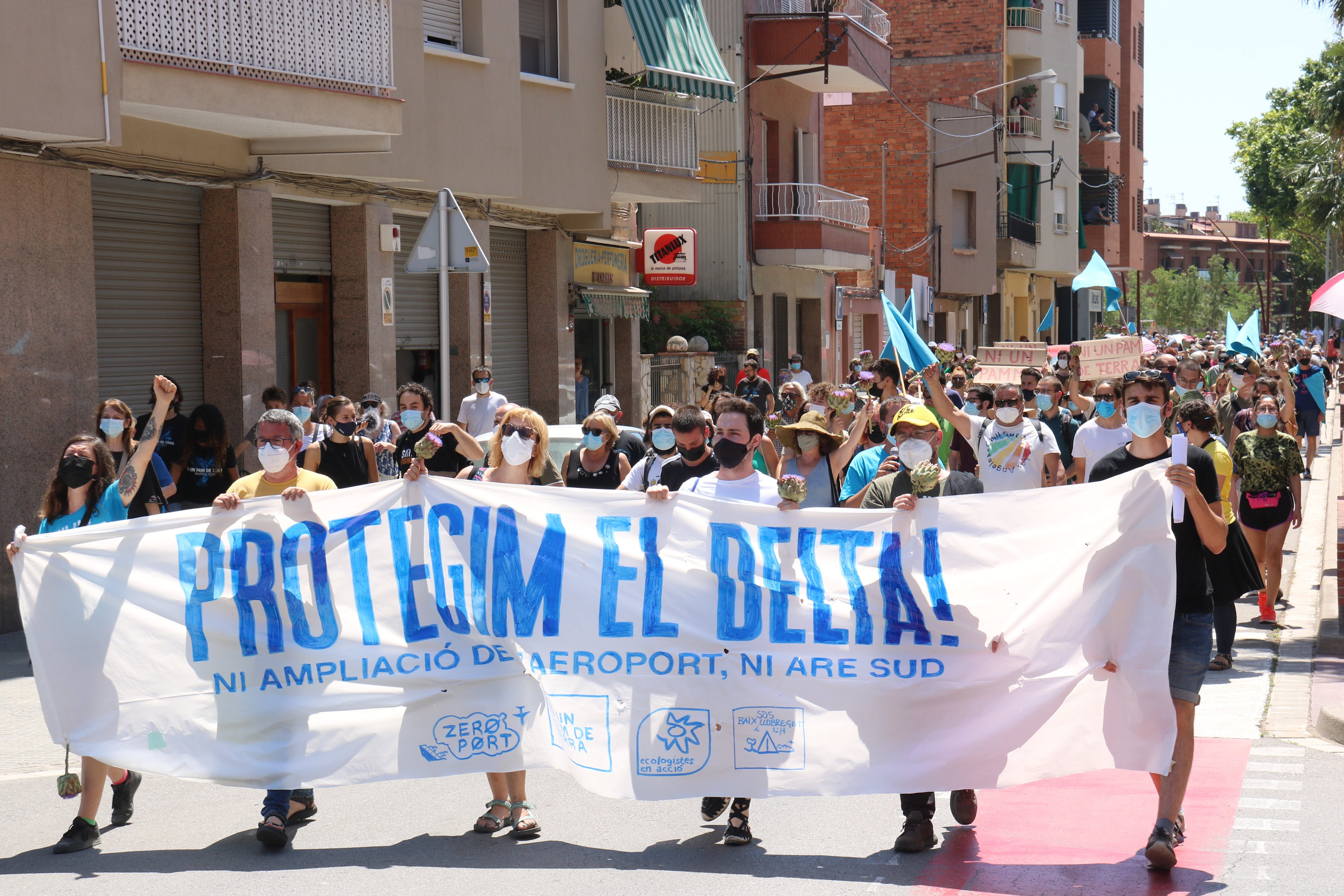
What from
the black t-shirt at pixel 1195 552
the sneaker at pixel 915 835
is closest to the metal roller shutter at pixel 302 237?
the sneaker at pixel 915 835

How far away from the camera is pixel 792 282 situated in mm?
32719

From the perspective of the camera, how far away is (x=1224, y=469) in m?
8.52

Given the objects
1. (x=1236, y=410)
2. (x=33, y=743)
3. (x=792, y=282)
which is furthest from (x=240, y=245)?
(x=792, y=282)

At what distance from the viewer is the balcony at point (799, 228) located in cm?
3036

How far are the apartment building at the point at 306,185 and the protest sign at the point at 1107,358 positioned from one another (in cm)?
688

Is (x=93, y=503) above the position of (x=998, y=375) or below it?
below

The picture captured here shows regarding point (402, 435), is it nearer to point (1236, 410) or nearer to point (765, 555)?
point (765, 555)

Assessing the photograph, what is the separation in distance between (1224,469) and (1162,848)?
10.9 feet

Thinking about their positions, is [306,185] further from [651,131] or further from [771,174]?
[771,174]

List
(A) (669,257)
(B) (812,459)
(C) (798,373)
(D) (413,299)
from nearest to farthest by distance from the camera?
1. (B) (812,459)
2. (D) (413,299)
3. (A) (669,257)
4. (C) (798,373)

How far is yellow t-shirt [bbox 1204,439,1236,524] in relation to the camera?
7992 mm

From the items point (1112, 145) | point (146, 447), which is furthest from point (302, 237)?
point (1112, 145)

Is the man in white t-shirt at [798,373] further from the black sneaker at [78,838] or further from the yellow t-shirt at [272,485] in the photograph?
the black sneaker at [78,838]

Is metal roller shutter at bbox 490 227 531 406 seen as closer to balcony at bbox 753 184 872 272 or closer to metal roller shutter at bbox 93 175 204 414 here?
metal roller shutter at bbox 93 175 204 414
